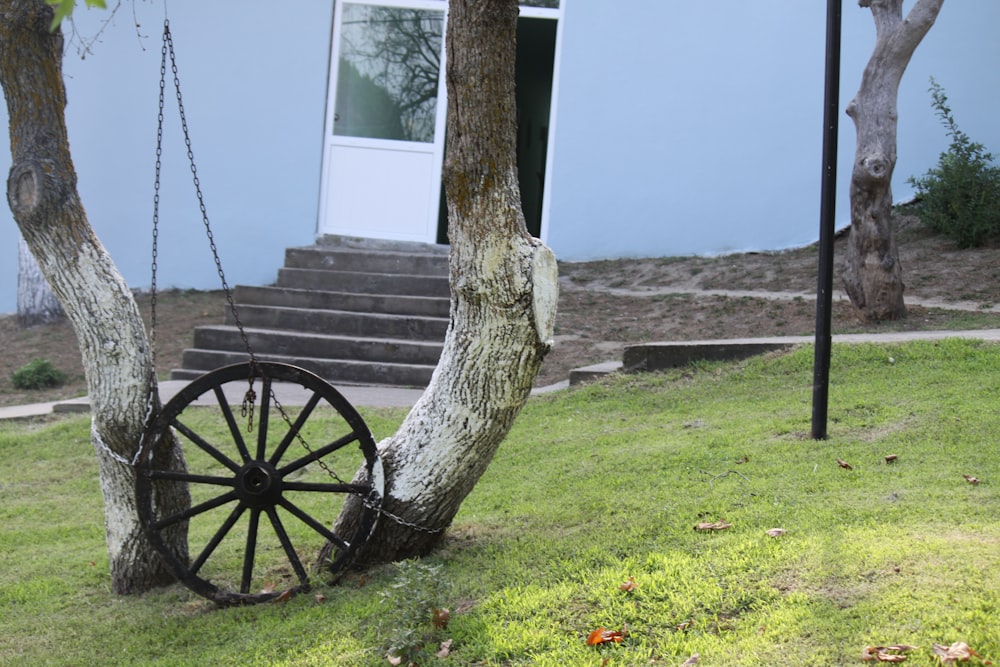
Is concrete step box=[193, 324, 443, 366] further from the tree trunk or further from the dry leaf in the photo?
the dry leaf

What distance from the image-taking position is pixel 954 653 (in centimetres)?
277

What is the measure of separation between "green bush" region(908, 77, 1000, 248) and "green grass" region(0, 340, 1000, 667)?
4.67m

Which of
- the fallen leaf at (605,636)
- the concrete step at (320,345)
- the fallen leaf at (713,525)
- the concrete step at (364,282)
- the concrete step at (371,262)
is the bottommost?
the fallen leaf at (605,636)

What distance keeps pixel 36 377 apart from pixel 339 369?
10.4 feet

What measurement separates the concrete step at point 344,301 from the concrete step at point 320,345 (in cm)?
52

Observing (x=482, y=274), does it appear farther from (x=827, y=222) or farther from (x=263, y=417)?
(x=827, y=222)

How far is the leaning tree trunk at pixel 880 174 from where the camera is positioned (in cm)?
838

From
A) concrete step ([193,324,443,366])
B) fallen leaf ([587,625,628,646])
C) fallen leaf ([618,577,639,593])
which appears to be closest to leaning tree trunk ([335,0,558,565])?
fallen leaf ([618,577,639,593])

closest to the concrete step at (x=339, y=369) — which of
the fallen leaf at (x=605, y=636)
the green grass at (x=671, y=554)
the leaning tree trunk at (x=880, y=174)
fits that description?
the green grass at (x=671, y=554)

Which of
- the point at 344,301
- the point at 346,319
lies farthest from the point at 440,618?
the point at 344,301

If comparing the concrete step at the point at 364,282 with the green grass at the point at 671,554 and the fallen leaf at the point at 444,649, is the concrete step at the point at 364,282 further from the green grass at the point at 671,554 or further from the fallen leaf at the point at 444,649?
the fallen leaf at the point at 444,649

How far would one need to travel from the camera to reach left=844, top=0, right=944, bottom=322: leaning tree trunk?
8375 millimetres

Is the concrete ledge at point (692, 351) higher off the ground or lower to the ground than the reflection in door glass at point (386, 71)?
lower

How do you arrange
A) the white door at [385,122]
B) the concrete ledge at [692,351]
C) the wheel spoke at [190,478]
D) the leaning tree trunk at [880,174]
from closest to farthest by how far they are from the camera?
the wheel spoke at [190,478] < the concrete ledge at [692,351] < the leaning tree trunk at [880,174] < the white door at [385,122]
